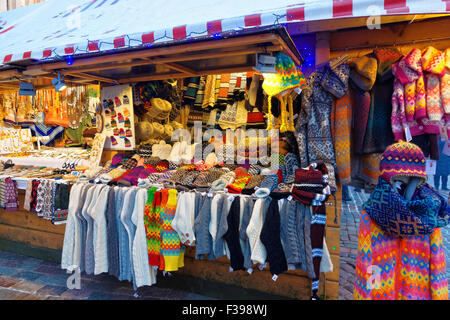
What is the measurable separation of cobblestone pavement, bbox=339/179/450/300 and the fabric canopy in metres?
2.51

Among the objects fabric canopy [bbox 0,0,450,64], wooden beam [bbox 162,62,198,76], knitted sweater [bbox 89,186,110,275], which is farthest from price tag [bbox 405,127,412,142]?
knitted sweater [bbox 89,186,110,275]

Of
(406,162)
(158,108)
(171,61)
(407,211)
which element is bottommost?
(407,211)

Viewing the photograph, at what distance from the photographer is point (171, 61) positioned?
2.78 meters

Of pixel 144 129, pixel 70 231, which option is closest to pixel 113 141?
pixel 144 129

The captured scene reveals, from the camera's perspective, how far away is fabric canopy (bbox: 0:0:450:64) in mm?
1832

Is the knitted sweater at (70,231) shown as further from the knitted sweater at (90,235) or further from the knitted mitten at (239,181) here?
the knitted mitten at (239,181)

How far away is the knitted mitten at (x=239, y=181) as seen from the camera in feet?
9.07

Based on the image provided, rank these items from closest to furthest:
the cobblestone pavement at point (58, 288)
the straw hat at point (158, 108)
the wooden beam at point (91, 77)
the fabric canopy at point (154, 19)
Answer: the fabric canopy at point (154, 19) → the cobblestone pavement at point (58, 288) → the wooden beam at point (91, 77) → the straw hat at point (158, 108)

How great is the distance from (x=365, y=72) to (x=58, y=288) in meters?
4.11

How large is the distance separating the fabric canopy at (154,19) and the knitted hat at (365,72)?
3.18 ft

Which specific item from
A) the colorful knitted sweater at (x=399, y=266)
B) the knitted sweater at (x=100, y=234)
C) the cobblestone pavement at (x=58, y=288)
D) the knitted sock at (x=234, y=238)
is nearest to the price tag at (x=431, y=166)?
the colorful knitted sweater at (x=399, y=266)

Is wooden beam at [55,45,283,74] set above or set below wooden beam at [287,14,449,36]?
below

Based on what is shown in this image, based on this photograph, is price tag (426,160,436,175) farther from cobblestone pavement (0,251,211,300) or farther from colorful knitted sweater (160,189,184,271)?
cobblestone pavement (0,251,211,300)

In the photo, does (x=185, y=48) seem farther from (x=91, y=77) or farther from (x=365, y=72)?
(x=91, y=77)
